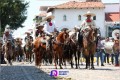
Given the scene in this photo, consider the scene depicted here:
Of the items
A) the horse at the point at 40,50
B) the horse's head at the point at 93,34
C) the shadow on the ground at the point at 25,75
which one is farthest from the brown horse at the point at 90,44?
the shadow on the ground at the point at 25,75

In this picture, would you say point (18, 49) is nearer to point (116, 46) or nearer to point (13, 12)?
point (116, 46)

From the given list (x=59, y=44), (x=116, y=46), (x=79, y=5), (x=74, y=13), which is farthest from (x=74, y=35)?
(x=74, y=13)

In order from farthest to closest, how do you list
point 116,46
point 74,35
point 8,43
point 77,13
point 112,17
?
1. point 112,17
2. point 77,13
3. point 116,46
4. point 8,43
5. point 74,35

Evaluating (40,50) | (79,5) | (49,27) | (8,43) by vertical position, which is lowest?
(40,50)

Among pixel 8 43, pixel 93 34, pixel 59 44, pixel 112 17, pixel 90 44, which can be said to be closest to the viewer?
pixel 93 34

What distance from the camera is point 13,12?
232 ft

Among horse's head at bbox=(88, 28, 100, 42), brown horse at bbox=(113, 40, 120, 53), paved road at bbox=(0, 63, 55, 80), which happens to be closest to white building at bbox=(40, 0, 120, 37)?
brown horse at bbox=(113, 40, 120, 53)

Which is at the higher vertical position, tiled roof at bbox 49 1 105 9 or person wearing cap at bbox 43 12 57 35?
tiled roof at bbox 49 1 105 9

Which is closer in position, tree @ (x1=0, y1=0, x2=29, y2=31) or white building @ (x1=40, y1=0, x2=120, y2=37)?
tree @ (x1=0, y1=0, x2=29, y2=31)

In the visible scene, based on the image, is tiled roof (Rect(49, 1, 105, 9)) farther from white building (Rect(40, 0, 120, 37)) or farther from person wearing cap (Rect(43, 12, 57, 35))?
person wearing cap (Rect(43, 12, 57, 35))

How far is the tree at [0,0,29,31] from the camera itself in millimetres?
69975

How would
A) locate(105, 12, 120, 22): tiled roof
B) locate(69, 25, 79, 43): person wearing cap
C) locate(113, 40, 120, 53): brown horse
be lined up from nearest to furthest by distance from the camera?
locate(69, 25, 79, 43): person wearing cap < locate(113, 40, 120, 53): brown horse < locate(105, 12, 120, 22): tiled roof

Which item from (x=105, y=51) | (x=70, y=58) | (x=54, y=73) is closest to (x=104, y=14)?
(x=105, y=51)

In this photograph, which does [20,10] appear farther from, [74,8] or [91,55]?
[91,55]
